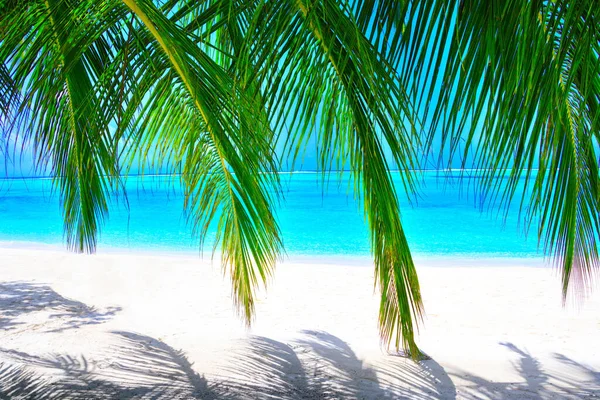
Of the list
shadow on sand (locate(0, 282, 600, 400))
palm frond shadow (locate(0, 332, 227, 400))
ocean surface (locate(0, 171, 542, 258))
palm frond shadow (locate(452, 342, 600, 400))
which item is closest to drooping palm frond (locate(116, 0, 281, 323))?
shadow on sand (locate(0, 282, 600, 400))

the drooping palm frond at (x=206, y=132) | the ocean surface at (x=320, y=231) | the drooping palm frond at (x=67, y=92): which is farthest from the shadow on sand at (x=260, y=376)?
the ocean surface at (x=320, y=231)

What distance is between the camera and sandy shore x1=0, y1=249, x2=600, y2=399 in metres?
3.65

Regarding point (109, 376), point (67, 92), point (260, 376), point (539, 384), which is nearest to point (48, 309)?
point (109, 376)

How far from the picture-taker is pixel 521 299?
275 inches

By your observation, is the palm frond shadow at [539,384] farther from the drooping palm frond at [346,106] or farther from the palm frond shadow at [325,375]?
the drooping palm frond at [346,106]

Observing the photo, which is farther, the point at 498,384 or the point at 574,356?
the point at 574,356

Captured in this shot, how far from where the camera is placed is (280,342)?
4.70m

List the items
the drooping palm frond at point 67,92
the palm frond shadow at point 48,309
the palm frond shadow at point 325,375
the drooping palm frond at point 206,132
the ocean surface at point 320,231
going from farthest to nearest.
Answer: the ocean surface at point 320,231 → the palm frond shadow at point 48,309 → the palm frond shadow at point 325,375 → the drooping palm frond at point 206,132 → the drooping palm frond at point 67,92

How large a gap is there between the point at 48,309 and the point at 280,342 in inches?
111

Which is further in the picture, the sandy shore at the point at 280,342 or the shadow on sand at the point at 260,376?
the sandy shore at the point at 280,342

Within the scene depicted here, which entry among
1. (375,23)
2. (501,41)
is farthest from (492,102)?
(375,23)

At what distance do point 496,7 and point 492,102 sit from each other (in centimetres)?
12

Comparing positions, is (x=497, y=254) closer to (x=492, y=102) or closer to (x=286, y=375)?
(x=286, y=375)

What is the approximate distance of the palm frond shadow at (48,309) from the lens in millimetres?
5289
